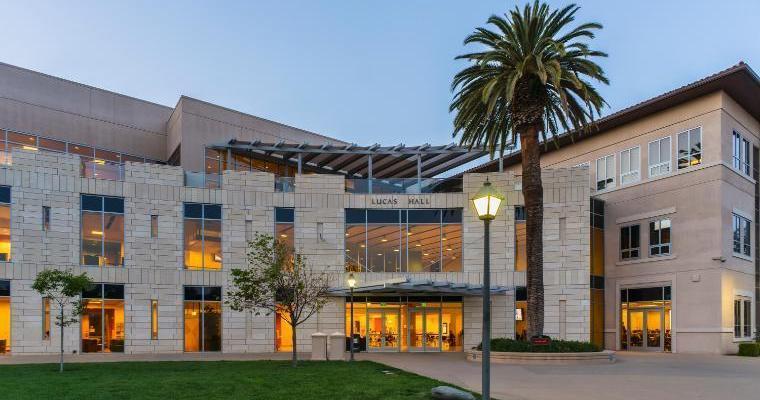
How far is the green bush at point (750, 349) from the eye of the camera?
32.8 metres

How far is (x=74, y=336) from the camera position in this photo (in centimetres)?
3225

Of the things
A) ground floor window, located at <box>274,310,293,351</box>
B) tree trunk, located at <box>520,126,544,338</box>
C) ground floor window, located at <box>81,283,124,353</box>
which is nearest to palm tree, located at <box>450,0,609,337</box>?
tree trunk, located at <box>520,126,544,338</box>

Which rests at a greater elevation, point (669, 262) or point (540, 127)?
point (540, 127)

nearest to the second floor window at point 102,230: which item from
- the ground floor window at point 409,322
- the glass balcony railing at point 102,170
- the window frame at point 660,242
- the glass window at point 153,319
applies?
the glass balcony railing at point 102,170

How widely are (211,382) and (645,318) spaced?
95.7ft

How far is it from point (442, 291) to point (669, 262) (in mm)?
14117

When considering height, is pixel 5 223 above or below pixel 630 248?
above

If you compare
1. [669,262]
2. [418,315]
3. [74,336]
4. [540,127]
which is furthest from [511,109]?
[74,336]

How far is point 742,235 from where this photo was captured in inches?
1463

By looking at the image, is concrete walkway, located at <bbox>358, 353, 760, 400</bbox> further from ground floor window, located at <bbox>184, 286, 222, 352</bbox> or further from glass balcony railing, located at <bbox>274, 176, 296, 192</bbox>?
glass balcony railing, located at <bbox>274, 176, 296, 192</bbox>

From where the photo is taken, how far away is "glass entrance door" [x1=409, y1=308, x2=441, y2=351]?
35688 millimetres

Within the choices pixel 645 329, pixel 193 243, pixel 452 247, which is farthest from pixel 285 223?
pixel 645 329

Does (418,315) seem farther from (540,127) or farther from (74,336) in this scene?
(74,336)

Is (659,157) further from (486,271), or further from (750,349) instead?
(486,271)
